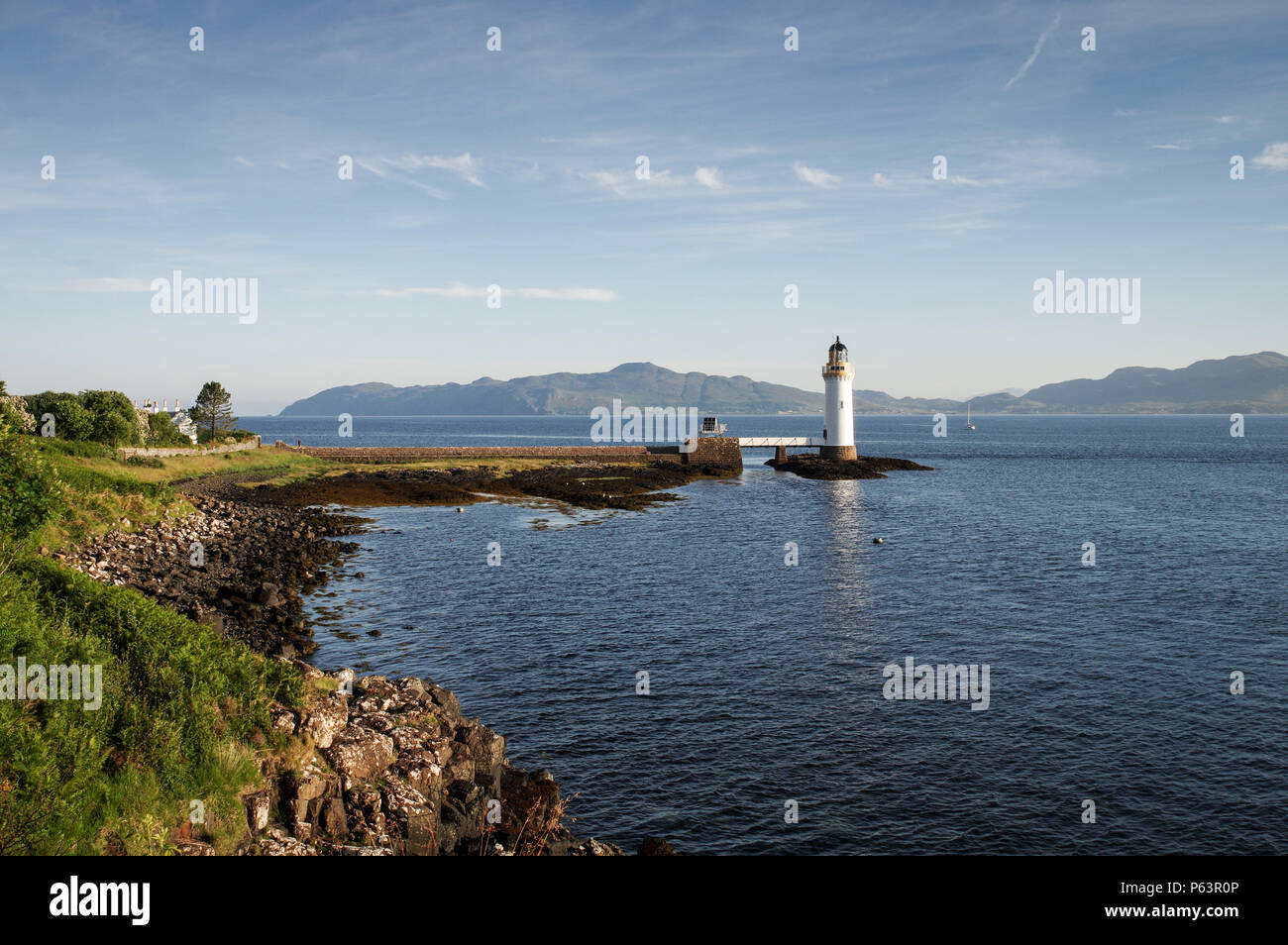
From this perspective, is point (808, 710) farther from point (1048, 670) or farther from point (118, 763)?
point (118, 763)

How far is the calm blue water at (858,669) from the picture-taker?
64.6 feet

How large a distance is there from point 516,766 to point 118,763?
987 cm

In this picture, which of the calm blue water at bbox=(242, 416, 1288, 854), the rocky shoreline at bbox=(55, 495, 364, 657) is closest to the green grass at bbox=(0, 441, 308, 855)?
the rocky shoreline at bbox=(55, 495, 364, 657)

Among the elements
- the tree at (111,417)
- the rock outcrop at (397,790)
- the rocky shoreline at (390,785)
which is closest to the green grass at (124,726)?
the rocky shoreline at (390,785)

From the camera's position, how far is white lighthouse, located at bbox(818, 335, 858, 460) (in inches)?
4058

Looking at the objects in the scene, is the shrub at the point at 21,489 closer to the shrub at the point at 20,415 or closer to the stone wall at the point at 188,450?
the shrub at the point at 20,415

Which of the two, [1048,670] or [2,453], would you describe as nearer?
[2,453]

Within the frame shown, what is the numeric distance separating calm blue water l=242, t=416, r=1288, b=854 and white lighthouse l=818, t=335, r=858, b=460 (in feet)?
136

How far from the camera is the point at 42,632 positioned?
16031mm

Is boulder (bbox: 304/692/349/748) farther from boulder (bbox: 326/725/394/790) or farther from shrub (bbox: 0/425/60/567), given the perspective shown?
shrub (bbox: 0/425/60/567)
